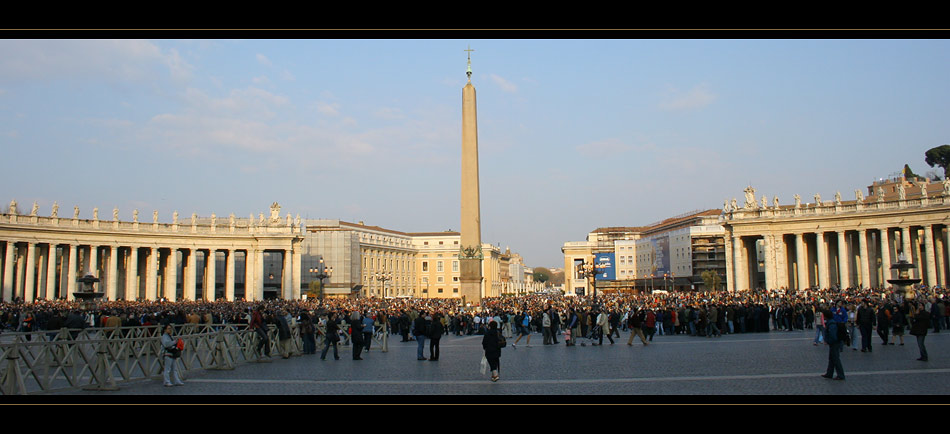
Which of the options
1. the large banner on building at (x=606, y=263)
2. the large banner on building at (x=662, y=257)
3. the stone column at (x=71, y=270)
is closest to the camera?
the stone column at (x=71, y=270)

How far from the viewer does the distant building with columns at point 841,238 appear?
168 feet

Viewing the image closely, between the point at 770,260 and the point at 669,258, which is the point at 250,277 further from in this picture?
the point at 669,258

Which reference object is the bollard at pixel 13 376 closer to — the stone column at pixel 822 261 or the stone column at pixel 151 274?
the stone column at pixel 151 274

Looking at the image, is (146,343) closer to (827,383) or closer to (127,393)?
(127,393)

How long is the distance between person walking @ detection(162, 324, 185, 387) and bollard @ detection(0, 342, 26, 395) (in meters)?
2.13

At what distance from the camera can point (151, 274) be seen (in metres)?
59.6

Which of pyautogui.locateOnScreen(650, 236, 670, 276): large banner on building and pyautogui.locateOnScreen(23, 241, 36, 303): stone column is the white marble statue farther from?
pyautogui.locateOnScreen(23, 241, 36, 303): stone column

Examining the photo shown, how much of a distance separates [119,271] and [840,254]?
178 ft

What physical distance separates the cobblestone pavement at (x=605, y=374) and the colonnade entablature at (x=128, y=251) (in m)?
40.2

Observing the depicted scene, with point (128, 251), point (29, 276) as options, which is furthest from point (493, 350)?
point (128, 251)

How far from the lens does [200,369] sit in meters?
15.1

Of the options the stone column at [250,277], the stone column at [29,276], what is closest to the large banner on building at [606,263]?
the stone column at [250,277]
